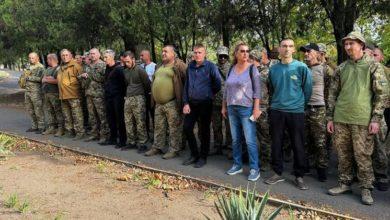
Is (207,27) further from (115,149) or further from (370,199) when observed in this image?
(370,199)

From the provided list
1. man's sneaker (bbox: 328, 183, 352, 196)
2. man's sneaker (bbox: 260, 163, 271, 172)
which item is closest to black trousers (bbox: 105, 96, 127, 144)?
man's sneaker (bbox: 260, 163, 271, 172)

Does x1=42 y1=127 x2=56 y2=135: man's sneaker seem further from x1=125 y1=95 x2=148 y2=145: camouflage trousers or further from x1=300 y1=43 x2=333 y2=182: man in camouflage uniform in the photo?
x1=300 y1=43 x2=333 y2=182: man in camouflage uniform

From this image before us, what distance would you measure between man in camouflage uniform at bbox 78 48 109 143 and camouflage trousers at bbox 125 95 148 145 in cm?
94

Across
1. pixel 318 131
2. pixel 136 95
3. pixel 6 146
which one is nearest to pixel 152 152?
pixel 136 95

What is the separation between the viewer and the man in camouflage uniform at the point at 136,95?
8.39 meters

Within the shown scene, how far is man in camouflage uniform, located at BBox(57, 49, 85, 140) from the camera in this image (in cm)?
966

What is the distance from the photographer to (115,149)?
8.92 meters

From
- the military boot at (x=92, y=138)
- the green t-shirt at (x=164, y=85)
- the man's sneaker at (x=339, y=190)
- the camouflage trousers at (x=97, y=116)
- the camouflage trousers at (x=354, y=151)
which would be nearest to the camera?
the camouflage trousers at (x=354, y=151)

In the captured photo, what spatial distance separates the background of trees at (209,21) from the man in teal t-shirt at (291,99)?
5.30 meters

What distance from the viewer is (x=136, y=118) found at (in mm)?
8523

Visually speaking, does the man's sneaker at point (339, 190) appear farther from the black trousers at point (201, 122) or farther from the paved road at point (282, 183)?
the black trousers at point (201, 122)

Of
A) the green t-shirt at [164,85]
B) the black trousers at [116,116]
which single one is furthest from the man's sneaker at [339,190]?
the black trousers at [116,116]

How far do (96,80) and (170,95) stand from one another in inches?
85.2

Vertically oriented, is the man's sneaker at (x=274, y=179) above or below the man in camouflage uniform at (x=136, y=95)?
below
